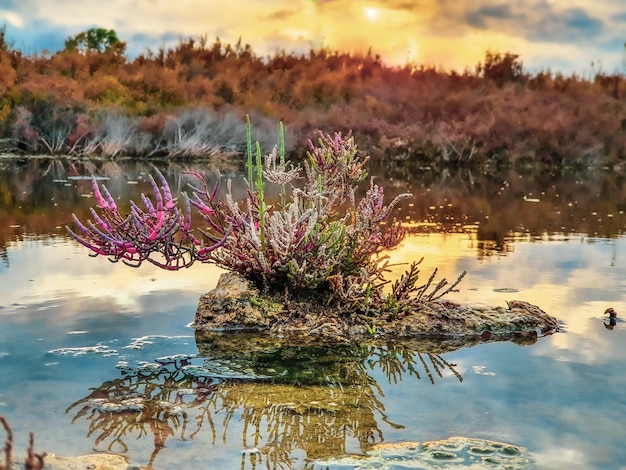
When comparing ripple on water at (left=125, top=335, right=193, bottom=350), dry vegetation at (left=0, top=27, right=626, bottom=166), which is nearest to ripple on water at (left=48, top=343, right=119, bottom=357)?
ripple on water at (left=125, top=335, right=193, bottom=350)

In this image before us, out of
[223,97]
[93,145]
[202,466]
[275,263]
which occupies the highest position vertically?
[223,97]

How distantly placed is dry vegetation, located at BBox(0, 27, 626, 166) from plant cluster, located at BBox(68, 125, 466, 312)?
18543 millimetres

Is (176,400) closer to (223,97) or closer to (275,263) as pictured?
(275,263)

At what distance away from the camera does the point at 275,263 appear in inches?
217

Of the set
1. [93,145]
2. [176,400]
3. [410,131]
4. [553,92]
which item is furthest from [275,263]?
[553,92]

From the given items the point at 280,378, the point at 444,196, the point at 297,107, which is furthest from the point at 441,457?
the point at 297,107

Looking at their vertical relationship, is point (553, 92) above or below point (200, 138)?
above

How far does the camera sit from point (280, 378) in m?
4.49

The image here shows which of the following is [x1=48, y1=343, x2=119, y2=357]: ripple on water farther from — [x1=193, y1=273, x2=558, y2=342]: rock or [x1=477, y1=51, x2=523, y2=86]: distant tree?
[x1=477, y1=51, x2=523, y2=86]: distant tree

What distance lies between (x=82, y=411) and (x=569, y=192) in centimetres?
1486

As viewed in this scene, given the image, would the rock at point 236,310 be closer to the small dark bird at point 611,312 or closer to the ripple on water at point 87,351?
the ripple on water at point 87,351

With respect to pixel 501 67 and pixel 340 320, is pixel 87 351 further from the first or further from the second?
pixel 501 67

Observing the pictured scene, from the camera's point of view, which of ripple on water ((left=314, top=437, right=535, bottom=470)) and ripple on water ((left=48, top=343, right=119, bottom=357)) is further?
ripple on water ((left=48, top=343, right=119, bottom=357))

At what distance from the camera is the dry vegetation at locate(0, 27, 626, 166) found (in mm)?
24906
